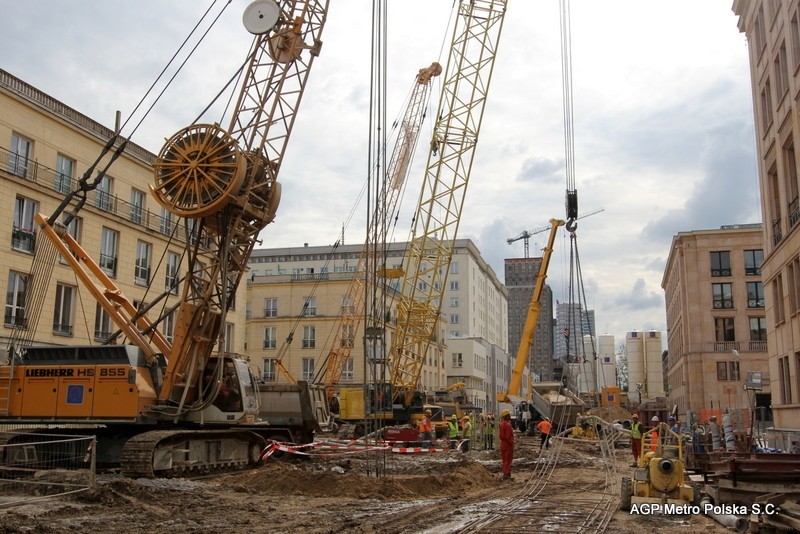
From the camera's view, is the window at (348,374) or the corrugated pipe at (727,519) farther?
the window at (348,374)

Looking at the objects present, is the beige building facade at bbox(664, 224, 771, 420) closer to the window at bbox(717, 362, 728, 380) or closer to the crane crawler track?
the window at bbox(717, 362, 728, 380)

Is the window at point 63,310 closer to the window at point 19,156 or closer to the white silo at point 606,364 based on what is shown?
the window at point 19,156

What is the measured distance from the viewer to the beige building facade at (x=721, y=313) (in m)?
64.1

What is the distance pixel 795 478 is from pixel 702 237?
57.8 metres

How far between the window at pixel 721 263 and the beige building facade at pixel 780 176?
3394cm

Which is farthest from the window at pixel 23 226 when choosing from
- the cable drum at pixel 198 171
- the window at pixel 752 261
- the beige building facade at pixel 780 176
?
the window at pixel 752 261

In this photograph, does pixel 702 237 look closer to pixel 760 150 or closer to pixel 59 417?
pixel 760 150

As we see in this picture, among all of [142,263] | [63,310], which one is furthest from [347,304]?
[63,310]

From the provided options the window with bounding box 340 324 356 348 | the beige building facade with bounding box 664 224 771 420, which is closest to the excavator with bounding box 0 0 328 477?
the window with bounding box 340 324 356 348

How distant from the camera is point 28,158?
3262cm

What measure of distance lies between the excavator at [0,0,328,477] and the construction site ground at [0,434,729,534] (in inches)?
41.8

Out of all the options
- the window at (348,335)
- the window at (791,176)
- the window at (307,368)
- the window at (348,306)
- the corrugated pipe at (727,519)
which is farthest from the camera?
the window at (307,368)

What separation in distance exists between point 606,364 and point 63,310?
57.0 m

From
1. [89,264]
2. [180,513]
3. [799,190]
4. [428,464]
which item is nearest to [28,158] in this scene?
[89,264]
